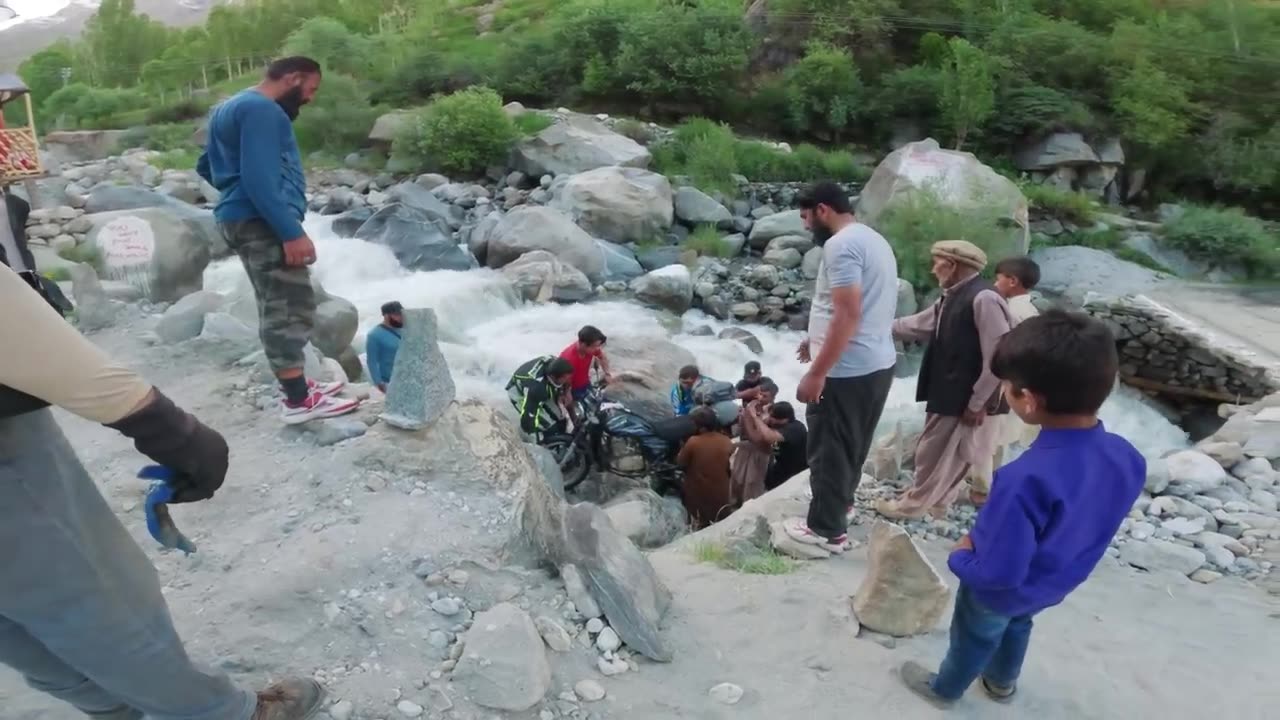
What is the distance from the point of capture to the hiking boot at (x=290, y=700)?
2158mm

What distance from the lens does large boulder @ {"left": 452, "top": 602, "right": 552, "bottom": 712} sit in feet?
8.15

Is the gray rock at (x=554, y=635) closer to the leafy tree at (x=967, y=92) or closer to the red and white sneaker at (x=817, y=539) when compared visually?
the red and white sneaker at (x=817, y=539)

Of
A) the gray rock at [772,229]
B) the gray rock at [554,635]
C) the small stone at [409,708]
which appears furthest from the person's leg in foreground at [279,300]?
the gray rock at [772,229]

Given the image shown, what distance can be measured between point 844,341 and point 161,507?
247cm

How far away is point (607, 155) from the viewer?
17.6 metres

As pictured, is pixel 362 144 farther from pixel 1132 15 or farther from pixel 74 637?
pixel 1132 15

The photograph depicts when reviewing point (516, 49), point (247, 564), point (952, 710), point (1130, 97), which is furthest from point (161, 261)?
point (1130, 97)

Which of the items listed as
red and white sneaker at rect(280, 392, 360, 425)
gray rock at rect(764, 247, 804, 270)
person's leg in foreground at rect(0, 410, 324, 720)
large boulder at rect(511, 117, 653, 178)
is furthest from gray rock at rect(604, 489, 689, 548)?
large boulder at rect(511, 117, 653, 178)

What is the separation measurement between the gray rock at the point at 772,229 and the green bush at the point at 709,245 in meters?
0.71

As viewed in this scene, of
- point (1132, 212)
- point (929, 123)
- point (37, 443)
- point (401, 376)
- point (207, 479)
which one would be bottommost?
point (1132, 212)

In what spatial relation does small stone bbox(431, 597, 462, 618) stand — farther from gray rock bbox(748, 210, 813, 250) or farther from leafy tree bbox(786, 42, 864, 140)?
leafy tree bbox(786, 42, 864, 140)

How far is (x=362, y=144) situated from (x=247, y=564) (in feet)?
65.4

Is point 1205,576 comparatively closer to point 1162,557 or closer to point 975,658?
point 1162,557

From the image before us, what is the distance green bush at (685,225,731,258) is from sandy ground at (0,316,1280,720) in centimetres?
1036
